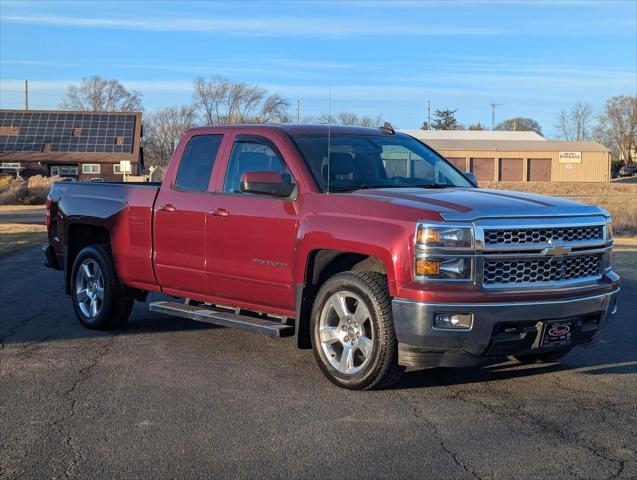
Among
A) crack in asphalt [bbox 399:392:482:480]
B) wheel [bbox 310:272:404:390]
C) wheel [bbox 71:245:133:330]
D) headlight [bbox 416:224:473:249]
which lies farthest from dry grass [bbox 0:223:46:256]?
headlight [bbox 416:224:473:249]

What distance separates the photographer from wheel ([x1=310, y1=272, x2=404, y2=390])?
5.80 m

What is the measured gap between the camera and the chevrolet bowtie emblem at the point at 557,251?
5734 millimetres

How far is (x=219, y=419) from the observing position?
17.7 feet

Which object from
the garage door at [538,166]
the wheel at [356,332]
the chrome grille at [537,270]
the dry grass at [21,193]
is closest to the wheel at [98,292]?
the wheel at [356,332]

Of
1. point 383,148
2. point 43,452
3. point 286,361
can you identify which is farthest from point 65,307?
point 43,452

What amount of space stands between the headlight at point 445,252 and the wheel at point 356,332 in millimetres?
473

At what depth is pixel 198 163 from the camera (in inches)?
304

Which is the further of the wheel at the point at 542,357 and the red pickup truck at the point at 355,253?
the wheel at the point at 542,357

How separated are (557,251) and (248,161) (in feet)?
9.54

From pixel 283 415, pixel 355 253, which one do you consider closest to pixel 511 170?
pixel 355 253

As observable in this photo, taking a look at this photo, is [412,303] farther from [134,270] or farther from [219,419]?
[134,270]

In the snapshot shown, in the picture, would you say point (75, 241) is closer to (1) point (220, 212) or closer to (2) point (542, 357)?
(1) point (220, 212)

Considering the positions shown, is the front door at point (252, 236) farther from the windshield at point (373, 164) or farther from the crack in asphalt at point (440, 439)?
the crack in asphalt at point (440, 439)

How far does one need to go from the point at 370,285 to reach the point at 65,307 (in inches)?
218
